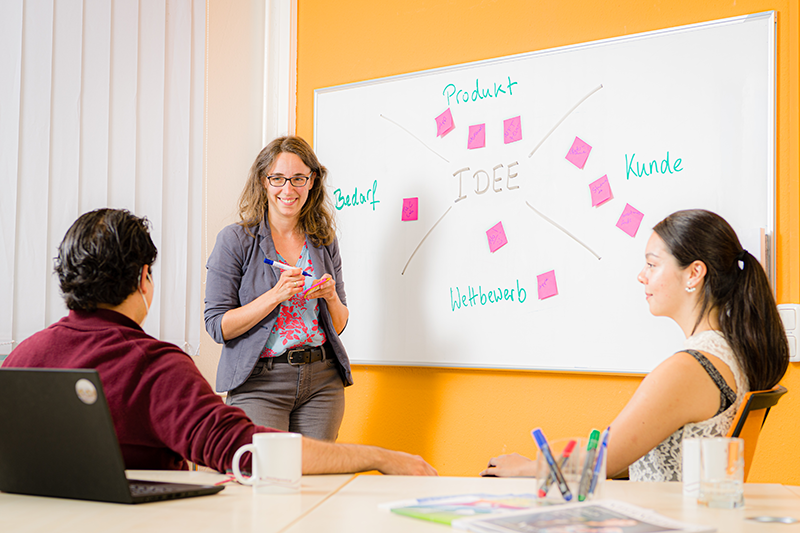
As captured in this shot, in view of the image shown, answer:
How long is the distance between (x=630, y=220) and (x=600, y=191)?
0.47 feet

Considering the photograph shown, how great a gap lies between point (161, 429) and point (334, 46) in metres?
2.16

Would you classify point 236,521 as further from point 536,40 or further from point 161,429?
point 536,40

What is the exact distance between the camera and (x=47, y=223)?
2.12m

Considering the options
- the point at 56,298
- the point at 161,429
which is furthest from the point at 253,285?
the point at 161,429

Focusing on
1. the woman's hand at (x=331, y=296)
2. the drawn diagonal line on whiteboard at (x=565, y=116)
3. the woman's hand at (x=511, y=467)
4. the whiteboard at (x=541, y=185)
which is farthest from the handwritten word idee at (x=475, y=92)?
the woman's hand at (x=511, y=467)

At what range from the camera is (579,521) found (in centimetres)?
83

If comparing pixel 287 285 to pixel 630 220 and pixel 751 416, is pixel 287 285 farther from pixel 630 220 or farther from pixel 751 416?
pixel 751 416

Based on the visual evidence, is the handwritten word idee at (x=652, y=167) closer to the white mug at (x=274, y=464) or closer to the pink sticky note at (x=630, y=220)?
the pink sticky note at (x=630, y=220)

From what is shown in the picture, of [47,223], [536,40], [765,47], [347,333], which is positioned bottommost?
[347,333]

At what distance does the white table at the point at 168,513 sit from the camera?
0.82m

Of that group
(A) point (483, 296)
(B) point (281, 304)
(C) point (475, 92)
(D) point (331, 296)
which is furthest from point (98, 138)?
(A) point (483, 296)

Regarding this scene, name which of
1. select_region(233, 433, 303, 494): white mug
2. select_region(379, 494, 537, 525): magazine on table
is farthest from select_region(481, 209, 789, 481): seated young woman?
select_region(233, 433, 303, 494): white mug

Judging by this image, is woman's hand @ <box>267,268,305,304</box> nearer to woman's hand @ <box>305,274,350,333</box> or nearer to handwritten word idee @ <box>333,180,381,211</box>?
woman's hand @ <box>305,274,350,333</box>

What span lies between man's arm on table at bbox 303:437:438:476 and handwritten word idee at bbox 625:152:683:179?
1.44 metres
